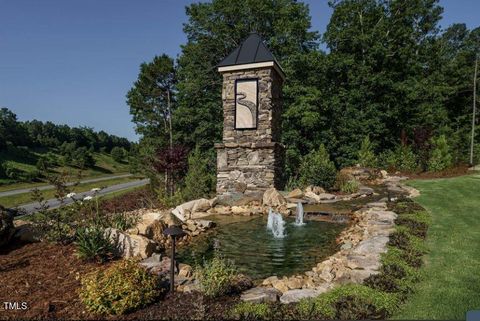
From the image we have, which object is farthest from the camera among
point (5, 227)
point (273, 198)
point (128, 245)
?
point (273, 198)

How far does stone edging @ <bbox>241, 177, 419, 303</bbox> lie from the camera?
437cm

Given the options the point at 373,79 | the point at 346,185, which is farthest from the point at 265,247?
the point at 373,79

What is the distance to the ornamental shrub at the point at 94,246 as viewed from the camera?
547cm

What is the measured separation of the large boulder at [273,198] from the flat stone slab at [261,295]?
6.72 metres

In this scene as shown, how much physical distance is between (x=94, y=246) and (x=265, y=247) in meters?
3.46

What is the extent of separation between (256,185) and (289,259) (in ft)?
21.2

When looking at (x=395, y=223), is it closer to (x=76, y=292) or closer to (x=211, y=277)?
(x=211, y=277)

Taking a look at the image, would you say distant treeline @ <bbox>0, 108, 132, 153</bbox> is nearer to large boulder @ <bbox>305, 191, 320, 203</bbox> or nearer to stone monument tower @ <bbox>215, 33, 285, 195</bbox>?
stone monument tower @ <bbox>215, 33, 285, 195</bbox>

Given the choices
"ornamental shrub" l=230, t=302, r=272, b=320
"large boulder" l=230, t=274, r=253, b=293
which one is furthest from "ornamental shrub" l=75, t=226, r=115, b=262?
"ornamental shrub" l=230, t=302, r=272, b=320

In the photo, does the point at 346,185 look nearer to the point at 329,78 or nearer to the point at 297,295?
the point at 297,295

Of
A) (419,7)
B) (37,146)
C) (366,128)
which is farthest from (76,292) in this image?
(37,146)

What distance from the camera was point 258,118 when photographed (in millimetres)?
12594

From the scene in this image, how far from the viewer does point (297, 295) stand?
4.28m

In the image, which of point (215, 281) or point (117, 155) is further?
point (117, 155)
